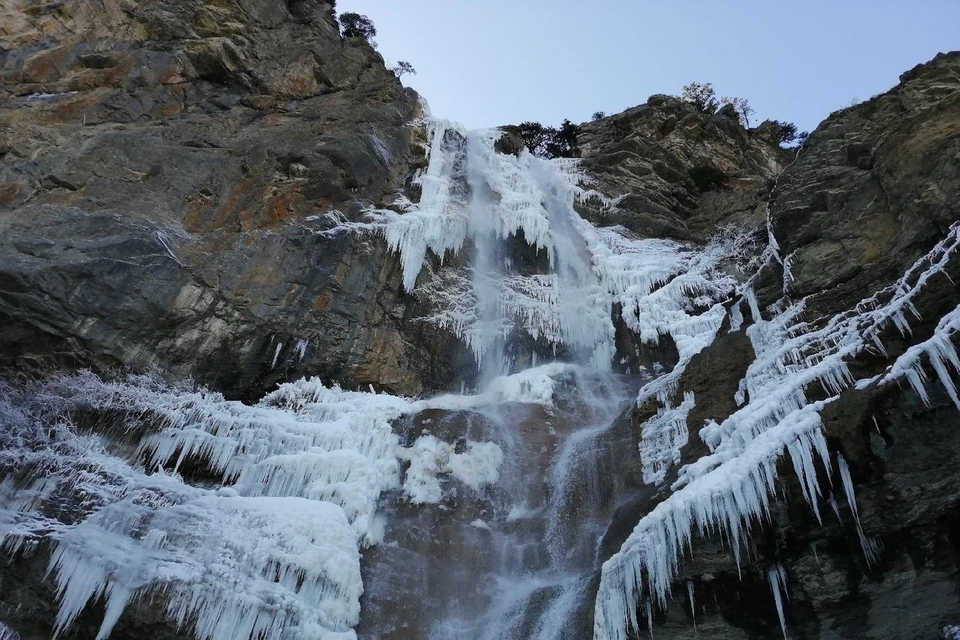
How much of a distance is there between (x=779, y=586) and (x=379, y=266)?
12037 mm

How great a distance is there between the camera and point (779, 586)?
26.2 ft

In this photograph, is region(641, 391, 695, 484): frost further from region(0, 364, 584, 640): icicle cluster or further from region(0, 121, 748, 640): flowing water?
region(0, 364, 584, 640): icicle cluster

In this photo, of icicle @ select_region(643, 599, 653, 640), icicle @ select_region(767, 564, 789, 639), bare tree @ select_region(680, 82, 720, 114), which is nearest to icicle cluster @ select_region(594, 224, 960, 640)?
icicle @ select_region(643, 599, 653, 640)

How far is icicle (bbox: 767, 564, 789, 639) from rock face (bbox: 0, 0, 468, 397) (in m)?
10.2

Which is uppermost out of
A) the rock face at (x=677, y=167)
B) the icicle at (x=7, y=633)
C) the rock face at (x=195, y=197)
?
the rock face at (x=677, y=167)

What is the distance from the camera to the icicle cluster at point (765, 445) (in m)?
7.86

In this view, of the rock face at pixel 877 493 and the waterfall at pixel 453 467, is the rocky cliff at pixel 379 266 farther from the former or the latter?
the waterfall at pixel 453 467

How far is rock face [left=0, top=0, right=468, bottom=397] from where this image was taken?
44.8 feet

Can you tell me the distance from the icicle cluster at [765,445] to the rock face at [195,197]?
342 inches

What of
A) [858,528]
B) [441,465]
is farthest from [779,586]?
[441,465]

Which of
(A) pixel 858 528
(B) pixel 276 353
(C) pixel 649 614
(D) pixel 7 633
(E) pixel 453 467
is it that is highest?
(B) pixel 276 353

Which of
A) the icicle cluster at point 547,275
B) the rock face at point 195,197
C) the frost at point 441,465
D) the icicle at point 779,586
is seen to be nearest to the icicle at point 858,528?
the icicle at point 779,586

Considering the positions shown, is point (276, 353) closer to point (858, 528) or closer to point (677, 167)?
point (858, 528)

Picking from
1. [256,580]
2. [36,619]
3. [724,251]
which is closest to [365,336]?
[256,580]
